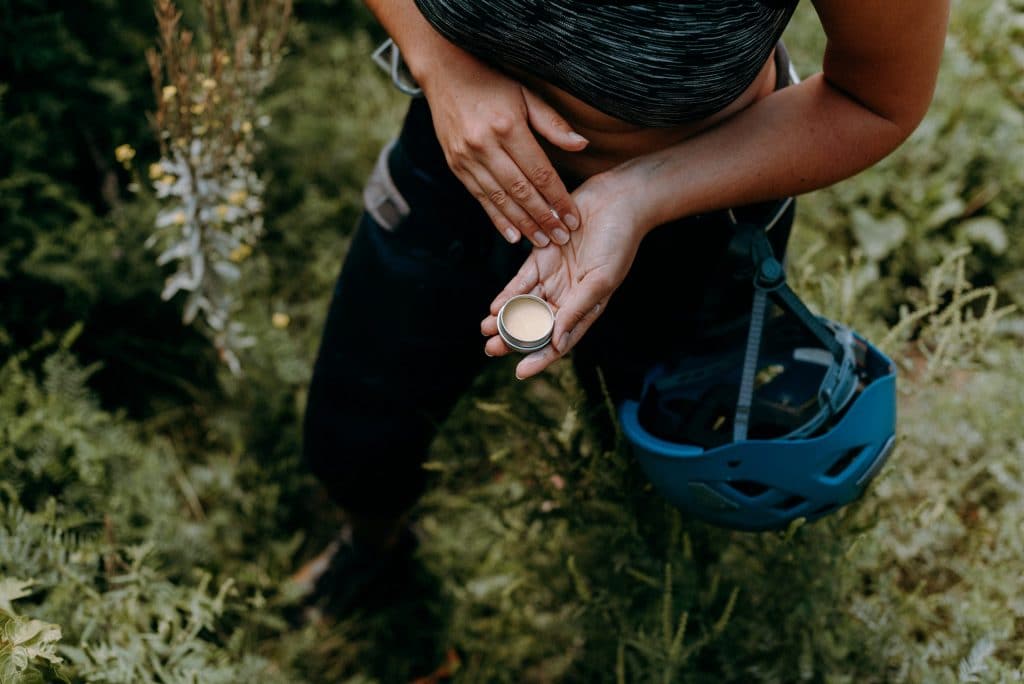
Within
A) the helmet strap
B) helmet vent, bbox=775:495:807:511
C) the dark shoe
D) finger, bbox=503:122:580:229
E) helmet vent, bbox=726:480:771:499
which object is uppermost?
finger, bbox=503:122:580:229

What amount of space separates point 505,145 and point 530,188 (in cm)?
8

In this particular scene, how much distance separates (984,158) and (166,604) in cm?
359

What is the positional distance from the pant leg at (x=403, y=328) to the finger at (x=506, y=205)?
0.43ft

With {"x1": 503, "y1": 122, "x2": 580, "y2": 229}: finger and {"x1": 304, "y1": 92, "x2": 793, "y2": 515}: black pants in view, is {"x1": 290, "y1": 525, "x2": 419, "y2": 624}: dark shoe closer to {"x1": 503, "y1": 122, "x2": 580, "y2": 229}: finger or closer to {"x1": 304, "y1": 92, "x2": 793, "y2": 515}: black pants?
{"x1": 304, "y1": 92, "x2": 793, "y2": 515}: black pants

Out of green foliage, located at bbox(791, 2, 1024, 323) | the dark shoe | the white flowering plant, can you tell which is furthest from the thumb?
green foliage, located at bbox(791, 2, 1024, 323)

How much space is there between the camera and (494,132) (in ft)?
3.99

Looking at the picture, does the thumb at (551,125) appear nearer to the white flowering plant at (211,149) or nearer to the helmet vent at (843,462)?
the helmet vent at (843,462)

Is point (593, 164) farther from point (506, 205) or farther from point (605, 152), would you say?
point (506, 205)

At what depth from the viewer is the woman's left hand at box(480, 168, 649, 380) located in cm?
121

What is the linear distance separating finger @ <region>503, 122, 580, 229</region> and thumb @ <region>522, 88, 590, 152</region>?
0.03 metres

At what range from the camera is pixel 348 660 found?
8.05 ft

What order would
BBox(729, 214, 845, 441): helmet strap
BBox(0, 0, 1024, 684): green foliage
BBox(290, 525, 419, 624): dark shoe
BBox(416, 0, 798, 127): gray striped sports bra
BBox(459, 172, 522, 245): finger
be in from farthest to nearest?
BBox(290, 525, 419, 624): dark shoe < BBox(0, 0, 1024, 684): green foliage < BBox(729, 214, 845, 441): helmet strap < BBox(459, 172, 522, 245): finger < BBox(416, 0, 798, 127): gray striped sports bra

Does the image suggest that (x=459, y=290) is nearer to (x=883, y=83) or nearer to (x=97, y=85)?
(x=883, y=83)

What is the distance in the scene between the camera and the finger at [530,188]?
4.04ft
